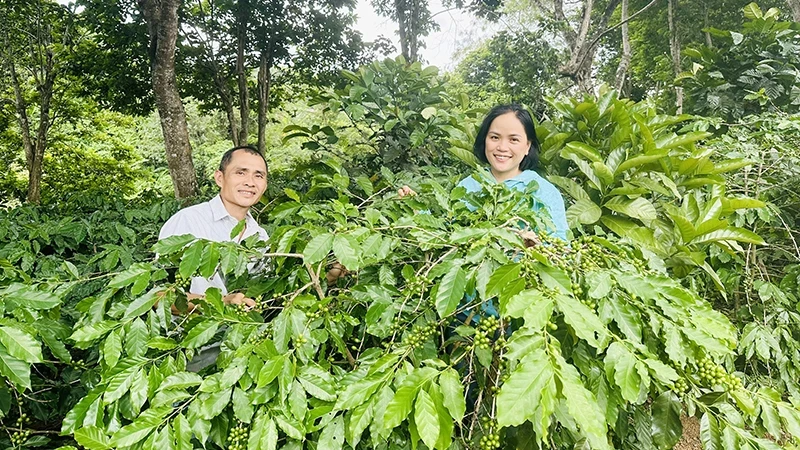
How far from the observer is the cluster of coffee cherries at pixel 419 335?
1051mm

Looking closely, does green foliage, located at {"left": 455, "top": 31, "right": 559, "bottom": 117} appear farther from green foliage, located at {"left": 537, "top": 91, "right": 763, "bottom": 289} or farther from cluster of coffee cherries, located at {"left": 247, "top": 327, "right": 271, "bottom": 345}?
cluster of coffee cherries, located at {"left": 247, "top": 327, "right": 271, "bottom": 345}

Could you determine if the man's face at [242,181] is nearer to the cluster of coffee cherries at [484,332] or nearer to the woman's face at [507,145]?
the woman's face at [507,145]

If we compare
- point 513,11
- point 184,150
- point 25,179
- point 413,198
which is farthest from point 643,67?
point 25,179

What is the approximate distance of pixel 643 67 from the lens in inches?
551

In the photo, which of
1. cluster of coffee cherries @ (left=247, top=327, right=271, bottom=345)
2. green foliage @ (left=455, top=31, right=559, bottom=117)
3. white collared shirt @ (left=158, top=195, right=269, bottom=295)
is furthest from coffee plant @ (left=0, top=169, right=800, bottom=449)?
green foliage @ (left=455, top=31, right=559, bottom=117)

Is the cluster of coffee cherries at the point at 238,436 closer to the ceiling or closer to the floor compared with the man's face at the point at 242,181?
closer to the floor

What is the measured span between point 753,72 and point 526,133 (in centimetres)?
309

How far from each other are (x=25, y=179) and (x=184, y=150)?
8458mm

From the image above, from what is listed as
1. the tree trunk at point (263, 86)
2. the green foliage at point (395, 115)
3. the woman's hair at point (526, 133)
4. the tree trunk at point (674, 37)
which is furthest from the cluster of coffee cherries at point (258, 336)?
the tree trunk at point (674, 37)

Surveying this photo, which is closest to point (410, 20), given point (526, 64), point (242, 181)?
point (526, 64)

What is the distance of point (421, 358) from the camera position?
1.07 metres

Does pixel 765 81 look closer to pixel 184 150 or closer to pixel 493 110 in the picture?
pixel 493 110

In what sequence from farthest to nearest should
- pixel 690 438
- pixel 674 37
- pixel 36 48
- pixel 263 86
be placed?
pixel 674 37 < pixel 263 86 < pixel 36 48 < pixel 690 438

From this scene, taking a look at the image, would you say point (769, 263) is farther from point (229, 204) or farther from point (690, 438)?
point (229, 204)
